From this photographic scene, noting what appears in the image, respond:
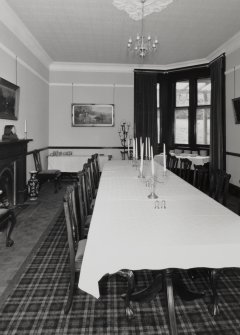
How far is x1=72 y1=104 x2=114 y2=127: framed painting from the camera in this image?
30.4ft

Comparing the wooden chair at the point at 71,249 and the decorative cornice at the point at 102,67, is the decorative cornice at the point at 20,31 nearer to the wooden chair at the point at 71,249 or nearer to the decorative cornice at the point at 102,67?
the decorative cornice at the point at 102,67

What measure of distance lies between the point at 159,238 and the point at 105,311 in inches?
37.4

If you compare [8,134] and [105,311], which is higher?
[8,134]

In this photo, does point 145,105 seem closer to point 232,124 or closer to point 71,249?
point 232,124

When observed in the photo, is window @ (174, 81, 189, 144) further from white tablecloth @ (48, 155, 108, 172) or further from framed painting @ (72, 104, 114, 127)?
white tablecloth @ (48, 155, 108, 172)

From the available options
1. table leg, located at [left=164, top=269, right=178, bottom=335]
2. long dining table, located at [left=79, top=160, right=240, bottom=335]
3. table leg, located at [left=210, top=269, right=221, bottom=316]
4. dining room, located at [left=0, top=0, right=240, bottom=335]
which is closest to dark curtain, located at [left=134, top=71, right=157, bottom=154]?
dining room, located at [left=0, top=0, right=240, bottom=335]

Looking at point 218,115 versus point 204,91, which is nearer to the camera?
point 218,115

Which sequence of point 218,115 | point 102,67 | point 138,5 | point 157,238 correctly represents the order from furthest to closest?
point 102,67 < point 218,115 < point 138,5 < point 157,238

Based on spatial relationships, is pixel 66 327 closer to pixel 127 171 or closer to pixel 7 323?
pixel 7 323

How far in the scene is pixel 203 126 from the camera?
29.4 feet

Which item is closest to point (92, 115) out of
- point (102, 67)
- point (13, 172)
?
point (102, 67)

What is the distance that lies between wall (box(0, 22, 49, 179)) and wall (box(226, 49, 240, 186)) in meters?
4.72

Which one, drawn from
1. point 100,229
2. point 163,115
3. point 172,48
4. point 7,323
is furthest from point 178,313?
point 163,115

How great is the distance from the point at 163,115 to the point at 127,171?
5069 mm
